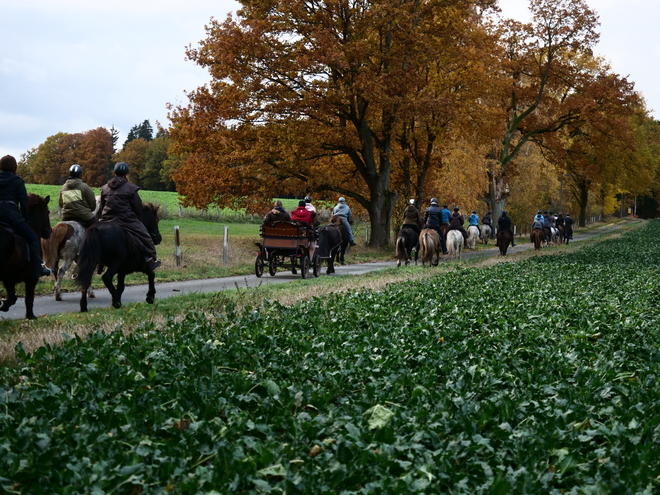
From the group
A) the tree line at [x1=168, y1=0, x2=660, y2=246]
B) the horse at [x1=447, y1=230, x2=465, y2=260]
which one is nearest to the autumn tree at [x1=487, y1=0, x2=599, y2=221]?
the tree line at [x1=168, y1=0, x2=660, y2=246]

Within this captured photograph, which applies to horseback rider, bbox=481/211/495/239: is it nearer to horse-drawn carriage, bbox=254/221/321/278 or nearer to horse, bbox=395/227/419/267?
horse, bbox=395/227/419/267

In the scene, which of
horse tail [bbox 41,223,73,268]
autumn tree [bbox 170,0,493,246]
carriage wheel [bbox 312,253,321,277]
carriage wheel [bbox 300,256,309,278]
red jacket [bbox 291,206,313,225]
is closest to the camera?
horse tail [bbox 41,223,73,268]

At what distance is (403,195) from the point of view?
36875 mm

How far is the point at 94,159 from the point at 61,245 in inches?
3490

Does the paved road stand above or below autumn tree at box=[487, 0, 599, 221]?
below

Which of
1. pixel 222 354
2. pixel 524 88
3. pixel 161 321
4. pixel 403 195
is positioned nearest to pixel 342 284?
pixel 161 321

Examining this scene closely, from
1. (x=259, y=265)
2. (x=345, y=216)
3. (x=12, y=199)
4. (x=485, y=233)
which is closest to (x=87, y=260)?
(x=12, y=199)

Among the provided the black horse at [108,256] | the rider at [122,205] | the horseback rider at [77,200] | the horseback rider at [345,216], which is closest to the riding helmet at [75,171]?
the horseback rider at [77,200]

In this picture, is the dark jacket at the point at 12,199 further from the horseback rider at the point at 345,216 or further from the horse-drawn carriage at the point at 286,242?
the horseback rider at the point at 345,216

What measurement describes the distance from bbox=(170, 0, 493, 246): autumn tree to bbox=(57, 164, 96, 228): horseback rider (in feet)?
47.7

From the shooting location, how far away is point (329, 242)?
21.7 m

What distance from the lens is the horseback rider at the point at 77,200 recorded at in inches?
527

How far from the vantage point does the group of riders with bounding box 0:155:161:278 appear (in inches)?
405

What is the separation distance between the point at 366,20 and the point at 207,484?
27.2 m
